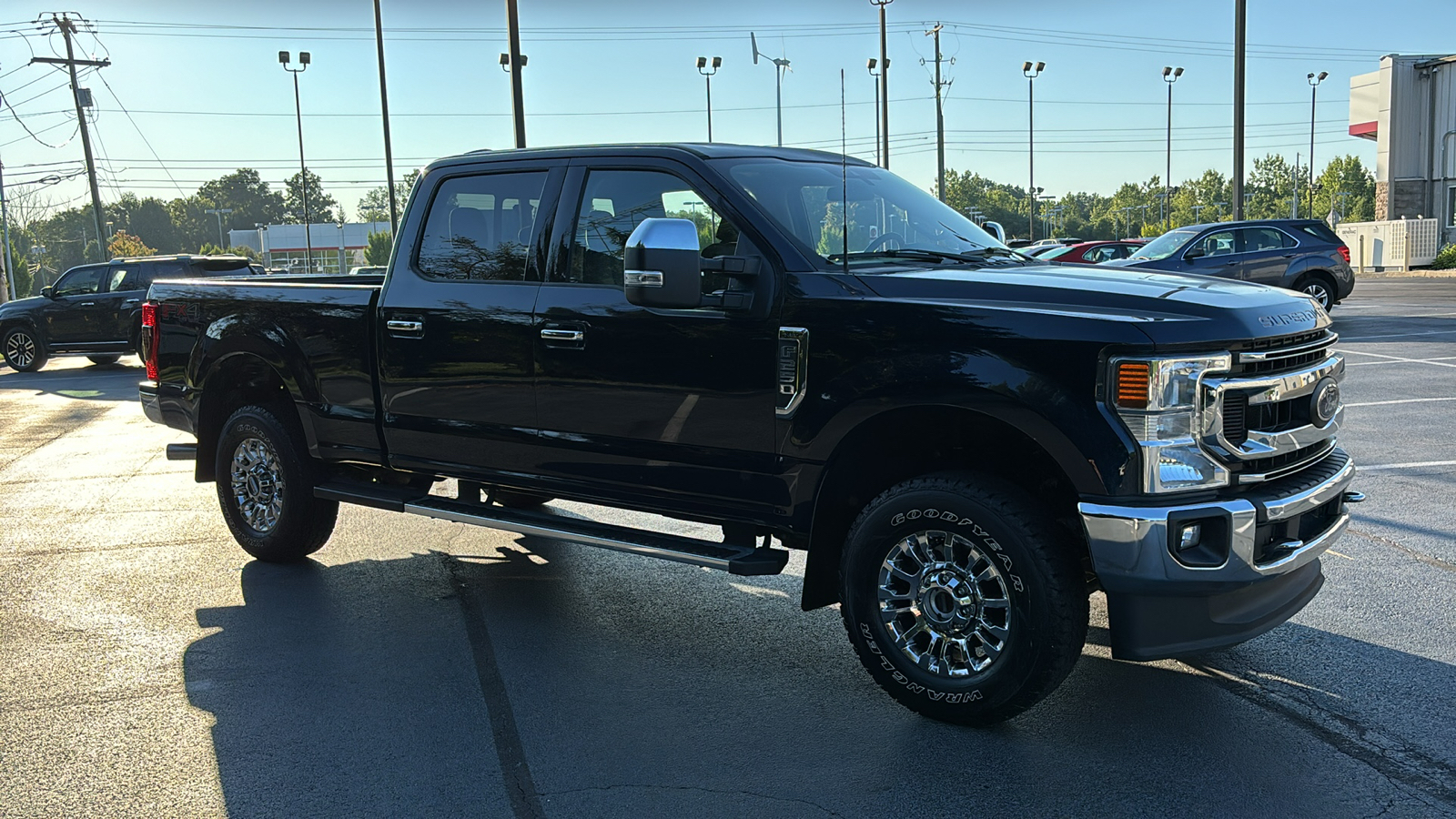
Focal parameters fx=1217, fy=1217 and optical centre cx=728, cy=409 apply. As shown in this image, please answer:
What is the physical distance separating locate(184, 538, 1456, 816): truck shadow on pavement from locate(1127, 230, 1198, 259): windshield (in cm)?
1519

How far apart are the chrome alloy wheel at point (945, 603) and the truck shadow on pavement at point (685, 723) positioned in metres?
0.28

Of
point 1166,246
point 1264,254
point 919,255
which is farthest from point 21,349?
point 919,255

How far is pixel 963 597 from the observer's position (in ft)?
14.1

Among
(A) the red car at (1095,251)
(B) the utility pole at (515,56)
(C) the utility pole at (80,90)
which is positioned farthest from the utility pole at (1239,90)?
(C) the utility pole at (80,90)

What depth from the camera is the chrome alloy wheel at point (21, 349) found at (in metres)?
21.7

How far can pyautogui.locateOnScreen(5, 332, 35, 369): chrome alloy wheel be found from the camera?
21.7 metres

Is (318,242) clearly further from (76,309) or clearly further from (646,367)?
(646,367)

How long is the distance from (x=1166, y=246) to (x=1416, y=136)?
30.3 meters

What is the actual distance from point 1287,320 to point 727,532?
7.59ft

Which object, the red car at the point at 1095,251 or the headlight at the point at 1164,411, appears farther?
the red car at the point at 1095,251

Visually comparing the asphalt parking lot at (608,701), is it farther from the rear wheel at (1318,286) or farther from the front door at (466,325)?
the rear wheel at (1318,286)

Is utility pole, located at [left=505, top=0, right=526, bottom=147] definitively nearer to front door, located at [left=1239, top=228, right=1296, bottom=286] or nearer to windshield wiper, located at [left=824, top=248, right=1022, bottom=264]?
front door, located at [left=1239, top=228, right=1296, bottom=286]

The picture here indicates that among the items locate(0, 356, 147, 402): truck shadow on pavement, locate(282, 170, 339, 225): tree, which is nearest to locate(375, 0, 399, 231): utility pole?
locate(0, 356, 147, 402): truck shadow on pavement

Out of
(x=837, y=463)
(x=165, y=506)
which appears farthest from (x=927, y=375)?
(x=165, y=506)
